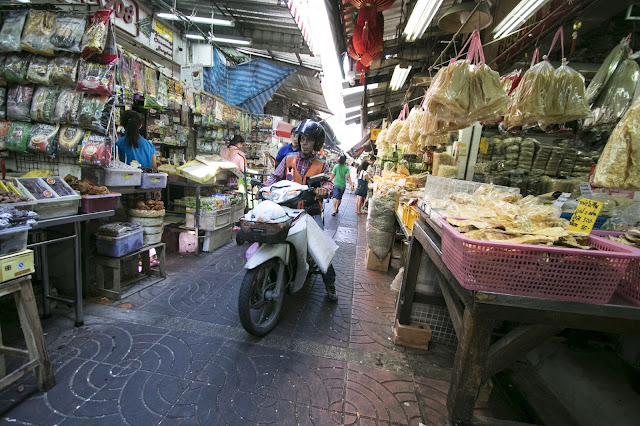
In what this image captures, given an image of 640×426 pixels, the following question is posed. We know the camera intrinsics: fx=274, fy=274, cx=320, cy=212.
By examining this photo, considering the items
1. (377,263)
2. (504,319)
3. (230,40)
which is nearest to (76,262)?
(504,319)

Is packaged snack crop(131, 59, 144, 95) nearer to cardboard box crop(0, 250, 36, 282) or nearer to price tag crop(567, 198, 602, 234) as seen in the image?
cardboard box crop(0, 250, 36, 282)

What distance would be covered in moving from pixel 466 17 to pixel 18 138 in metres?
5.18

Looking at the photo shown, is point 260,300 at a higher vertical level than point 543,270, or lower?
lower

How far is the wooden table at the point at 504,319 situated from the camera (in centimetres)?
128

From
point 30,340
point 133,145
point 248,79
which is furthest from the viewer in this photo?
point 248,79

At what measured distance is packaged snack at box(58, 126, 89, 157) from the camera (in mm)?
3090

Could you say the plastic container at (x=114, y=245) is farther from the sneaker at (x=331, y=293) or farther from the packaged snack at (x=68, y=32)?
the sneaker at (x=331, y=293)

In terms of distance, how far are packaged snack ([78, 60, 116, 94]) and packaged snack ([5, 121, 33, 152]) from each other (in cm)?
83

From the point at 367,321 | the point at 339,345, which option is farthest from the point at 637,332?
the point at 367,321

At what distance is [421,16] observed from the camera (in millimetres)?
3105

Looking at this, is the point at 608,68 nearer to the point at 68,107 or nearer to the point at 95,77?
the point at 95,77

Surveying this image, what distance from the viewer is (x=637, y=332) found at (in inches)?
49.7

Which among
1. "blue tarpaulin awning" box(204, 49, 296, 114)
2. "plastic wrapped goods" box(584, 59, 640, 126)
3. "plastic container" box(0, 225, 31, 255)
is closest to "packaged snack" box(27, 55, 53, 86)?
"plastic container" box(0, 225, 31, 255)

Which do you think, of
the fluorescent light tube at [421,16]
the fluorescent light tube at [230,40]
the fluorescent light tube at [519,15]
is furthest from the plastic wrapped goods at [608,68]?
the fluorescent light tube at [230,40]
